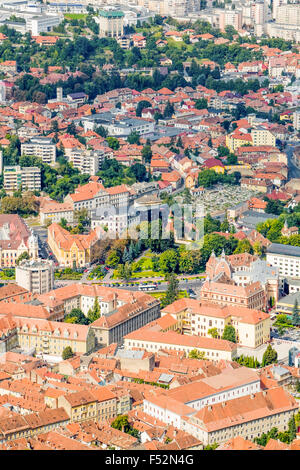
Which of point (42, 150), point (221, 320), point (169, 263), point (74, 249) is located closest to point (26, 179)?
point (42, 150)

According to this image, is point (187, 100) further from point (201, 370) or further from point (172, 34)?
point (201, 370)

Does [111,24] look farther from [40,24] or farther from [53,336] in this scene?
[53,336]

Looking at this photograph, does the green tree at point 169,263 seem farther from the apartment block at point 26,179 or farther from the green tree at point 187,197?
the apartment block at point 26,179

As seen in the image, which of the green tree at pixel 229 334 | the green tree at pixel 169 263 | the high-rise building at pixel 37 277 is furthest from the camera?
the green tree at pixel 169 263

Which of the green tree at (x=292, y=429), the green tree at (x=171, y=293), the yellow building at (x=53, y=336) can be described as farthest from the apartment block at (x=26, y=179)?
the green tree at (x=292, y=429)

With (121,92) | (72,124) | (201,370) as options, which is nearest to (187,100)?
(121,92)

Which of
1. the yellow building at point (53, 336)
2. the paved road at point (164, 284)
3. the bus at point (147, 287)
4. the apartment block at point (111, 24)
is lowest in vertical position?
the paved road at point (164, 284)
